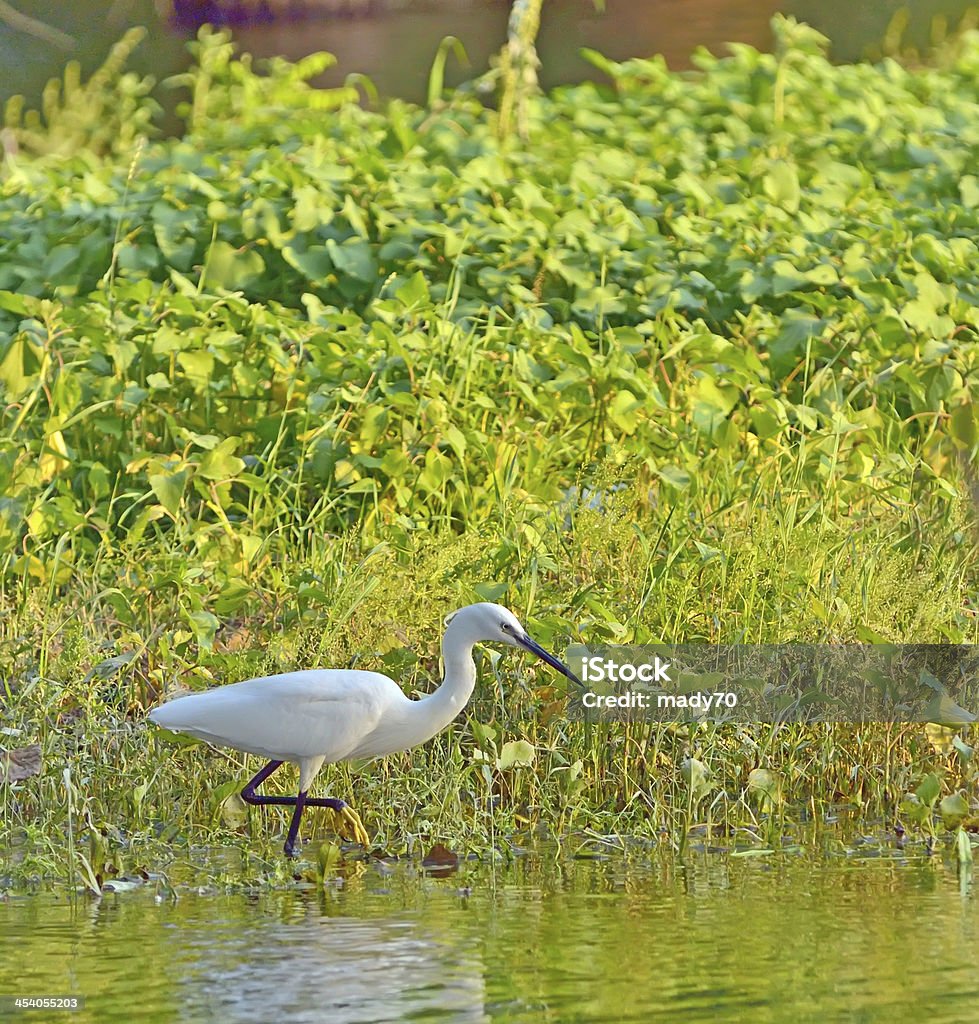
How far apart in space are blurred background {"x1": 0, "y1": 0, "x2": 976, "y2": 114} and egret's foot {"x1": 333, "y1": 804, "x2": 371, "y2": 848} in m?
9.83

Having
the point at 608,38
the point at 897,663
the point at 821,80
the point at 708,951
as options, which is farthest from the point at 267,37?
the point at 708,951

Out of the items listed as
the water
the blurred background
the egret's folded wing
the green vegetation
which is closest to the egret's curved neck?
the egret's folded wing

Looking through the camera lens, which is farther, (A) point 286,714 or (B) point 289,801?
(B) point 289,801

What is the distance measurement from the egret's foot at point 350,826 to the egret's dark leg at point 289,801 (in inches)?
1.8

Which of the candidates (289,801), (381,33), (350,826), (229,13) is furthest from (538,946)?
(229,13)

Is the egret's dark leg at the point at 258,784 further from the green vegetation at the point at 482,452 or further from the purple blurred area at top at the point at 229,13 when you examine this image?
the purple blurred area at top at the point at 229,13

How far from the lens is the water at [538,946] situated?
3732 millimetres

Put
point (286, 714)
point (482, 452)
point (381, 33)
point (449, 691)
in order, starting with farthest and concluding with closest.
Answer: point (381, 33) < point (482, 452) < point (449, 691) < point (286, 714)

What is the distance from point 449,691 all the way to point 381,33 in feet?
35.1

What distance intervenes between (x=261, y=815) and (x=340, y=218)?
353 centimetres

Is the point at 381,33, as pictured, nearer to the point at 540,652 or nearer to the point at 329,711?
the point at 540,652

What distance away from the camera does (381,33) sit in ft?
49.1

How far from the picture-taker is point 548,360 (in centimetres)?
723

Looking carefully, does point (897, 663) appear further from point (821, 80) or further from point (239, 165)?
point (821, 80)
